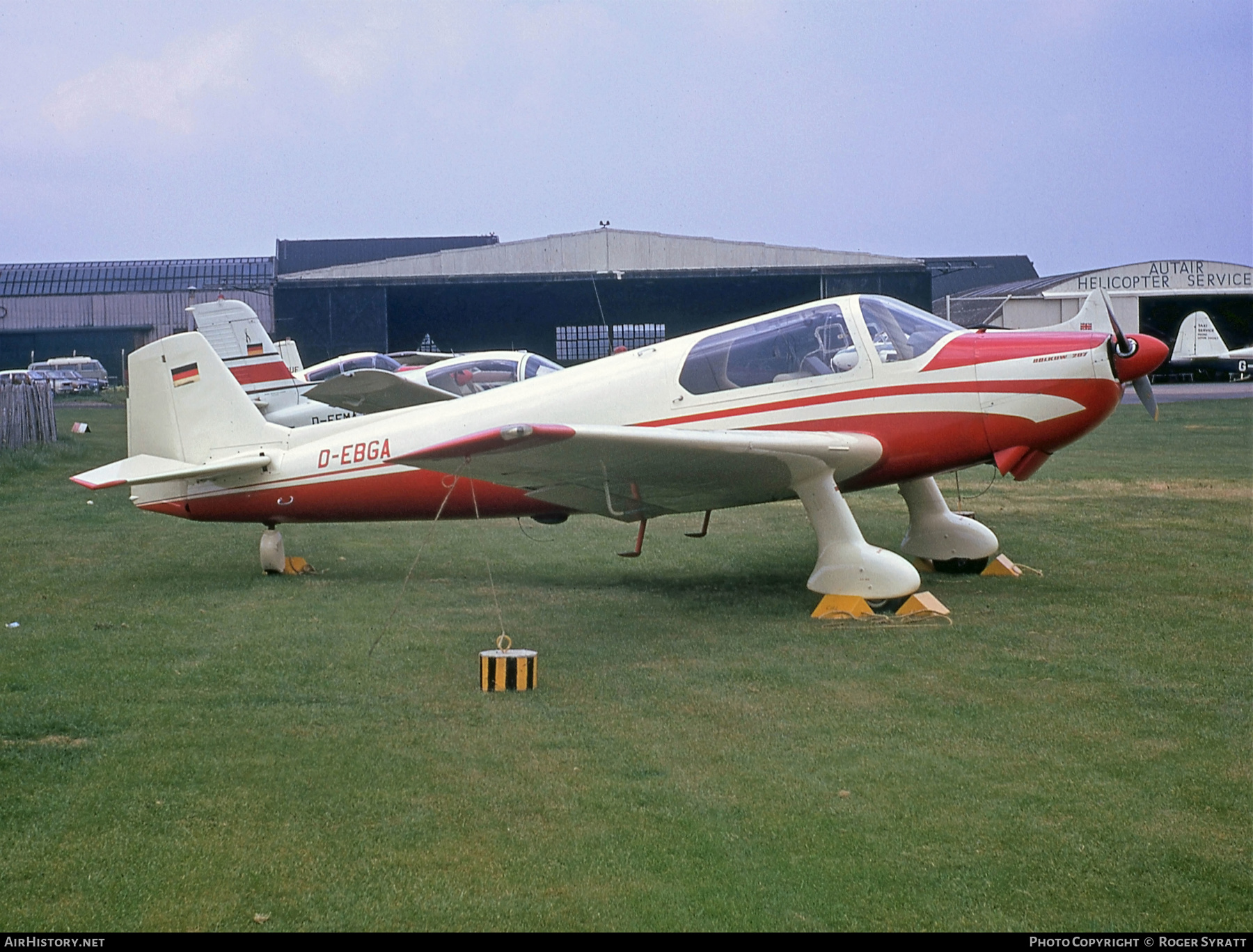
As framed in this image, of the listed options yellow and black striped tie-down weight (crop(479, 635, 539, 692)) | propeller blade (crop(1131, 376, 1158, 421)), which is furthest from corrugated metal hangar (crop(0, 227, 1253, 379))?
yellow and black striped tie-down weight (crop(479, 635, 539, 692))

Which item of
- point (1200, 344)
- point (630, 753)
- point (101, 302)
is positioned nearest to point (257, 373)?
point (630, 753)

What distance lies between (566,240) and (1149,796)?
136 ft

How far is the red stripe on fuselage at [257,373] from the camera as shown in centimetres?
2114

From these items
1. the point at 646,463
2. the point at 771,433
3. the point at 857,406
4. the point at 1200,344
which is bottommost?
the point at 646,463

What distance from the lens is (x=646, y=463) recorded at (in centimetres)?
788

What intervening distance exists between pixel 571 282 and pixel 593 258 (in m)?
3.42

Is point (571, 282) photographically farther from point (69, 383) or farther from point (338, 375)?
point (69, 383)

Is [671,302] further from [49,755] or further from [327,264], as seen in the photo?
[49,755]

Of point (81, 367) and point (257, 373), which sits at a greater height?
point (81, 367)

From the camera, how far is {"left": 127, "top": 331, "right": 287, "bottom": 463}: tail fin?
409 inches

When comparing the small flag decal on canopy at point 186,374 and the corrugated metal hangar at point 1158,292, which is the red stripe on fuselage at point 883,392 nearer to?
the small flag decal on canopy at point 186,374

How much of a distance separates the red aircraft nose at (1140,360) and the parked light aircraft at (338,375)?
9643 millimetres

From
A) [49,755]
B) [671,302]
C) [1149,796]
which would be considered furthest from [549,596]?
[671,302]

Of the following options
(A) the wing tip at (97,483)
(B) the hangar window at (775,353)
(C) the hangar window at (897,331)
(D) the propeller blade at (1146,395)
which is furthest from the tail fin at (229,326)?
(D) the propeller blade at (1146,395)
